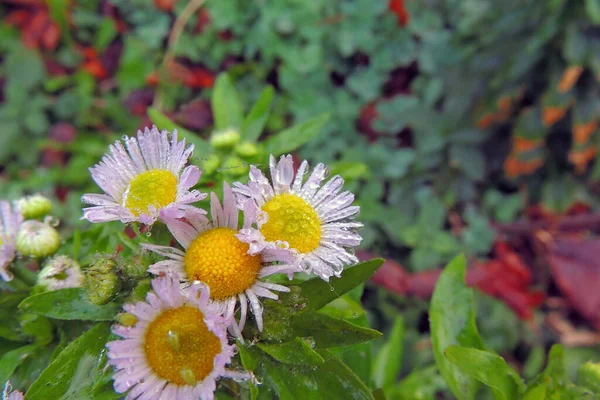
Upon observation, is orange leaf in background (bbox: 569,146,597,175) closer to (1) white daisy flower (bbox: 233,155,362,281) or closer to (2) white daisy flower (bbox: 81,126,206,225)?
(1) white daisy flower (bbox: 233,155,362,281)

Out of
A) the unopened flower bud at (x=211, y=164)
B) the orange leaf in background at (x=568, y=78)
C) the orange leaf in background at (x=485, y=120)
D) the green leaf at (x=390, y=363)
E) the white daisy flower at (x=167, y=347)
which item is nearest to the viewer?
the white daisy flower at (x=167, y=347)

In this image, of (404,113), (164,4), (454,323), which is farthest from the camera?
(164,4)

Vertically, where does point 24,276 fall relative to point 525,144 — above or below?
below

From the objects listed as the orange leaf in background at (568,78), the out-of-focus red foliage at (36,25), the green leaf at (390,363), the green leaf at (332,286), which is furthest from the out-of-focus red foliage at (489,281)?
the out-of-focus red foliage at (36,25)

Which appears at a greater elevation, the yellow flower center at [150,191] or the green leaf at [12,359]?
the yellow flower center at [150,191]

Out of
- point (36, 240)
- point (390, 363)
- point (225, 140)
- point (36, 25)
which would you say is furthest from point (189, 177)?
point (36, 25)

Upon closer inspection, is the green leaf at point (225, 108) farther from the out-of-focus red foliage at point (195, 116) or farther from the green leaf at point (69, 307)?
the out-of-focus red foliage at point (195, 116)

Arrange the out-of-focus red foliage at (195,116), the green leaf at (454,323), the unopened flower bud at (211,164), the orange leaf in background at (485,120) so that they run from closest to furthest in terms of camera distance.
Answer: the green leaf at (454,323) < the unopened flower bud at (211,164) < the orange leaf in background at (485,120) < the out-of-focus red foliage at (195,116)

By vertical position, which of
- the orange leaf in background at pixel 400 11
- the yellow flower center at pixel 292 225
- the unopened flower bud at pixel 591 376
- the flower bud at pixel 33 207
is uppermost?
the orange leaf in background at pixel 400 11

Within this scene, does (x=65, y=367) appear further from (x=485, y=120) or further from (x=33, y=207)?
Answer: (x=485, y=120)
